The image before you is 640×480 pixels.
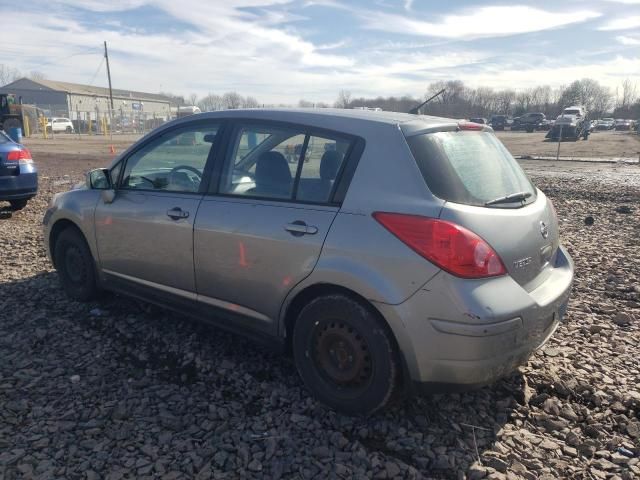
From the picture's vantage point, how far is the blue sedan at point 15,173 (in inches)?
322

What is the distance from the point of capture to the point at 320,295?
311cm

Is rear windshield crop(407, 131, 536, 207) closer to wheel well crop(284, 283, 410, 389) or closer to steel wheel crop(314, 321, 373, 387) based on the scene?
wheel well crop(284, 283, 410, 389)

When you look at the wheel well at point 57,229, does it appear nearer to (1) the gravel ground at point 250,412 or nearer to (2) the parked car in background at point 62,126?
(1) the gravel ground at point 250,412

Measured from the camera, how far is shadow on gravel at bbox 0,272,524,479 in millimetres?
2715

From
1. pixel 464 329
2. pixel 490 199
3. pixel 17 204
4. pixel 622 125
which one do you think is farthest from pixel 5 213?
pixel 622 125

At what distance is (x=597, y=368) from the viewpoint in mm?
3715

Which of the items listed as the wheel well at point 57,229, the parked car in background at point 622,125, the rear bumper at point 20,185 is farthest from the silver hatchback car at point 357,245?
the parked car in background at point 622,125

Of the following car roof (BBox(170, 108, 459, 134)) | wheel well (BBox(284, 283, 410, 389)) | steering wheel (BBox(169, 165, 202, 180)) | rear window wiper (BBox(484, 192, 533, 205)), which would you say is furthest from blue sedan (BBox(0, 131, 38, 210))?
rear window wiper (BBox(484, 192, 533, 205))

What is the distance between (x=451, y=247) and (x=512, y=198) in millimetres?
768

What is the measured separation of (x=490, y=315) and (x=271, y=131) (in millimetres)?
1851

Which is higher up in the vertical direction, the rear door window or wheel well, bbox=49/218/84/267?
the rear door window

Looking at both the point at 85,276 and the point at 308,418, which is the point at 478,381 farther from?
the point at 85,276

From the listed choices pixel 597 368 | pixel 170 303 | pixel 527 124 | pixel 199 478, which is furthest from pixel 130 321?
pixel 527 124

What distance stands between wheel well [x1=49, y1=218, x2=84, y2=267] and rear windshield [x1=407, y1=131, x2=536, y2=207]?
3.27m
